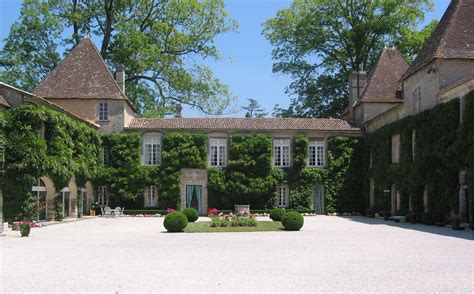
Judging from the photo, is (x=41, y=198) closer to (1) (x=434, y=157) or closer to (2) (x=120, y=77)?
(2) (x=120, y=77)

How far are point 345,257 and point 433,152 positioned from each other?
42.5ft

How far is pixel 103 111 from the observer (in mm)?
35594

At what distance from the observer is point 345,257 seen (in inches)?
527

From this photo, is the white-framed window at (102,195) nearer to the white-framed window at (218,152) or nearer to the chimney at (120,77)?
the chimney at (120,77)

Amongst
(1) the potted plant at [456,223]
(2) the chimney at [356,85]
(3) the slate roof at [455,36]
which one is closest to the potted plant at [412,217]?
(1) the potted plant at [456,223]

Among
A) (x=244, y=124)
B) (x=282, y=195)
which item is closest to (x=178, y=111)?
(x=244, y=124)

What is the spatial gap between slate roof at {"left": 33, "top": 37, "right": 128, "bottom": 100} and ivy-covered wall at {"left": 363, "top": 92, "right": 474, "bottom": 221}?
54.9 ft

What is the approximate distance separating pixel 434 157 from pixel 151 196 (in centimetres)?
1777

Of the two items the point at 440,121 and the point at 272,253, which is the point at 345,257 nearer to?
the point at 272,253

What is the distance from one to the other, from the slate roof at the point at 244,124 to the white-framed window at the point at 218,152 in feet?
2.52

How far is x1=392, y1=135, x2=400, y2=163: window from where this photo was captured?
30203 millimetres

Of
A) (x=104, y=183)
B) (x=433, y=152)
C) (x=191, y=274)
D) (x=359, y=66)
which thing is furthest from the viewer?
(x=359, y=66)

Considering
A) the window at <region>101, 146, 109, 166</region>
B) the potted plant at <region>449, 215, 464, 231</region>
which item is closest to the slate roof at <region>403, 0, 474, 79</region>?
the potted plant at <region>449, 215, 464, 231</region>

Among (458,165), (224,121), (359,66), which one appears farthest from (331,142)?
(458,165)
